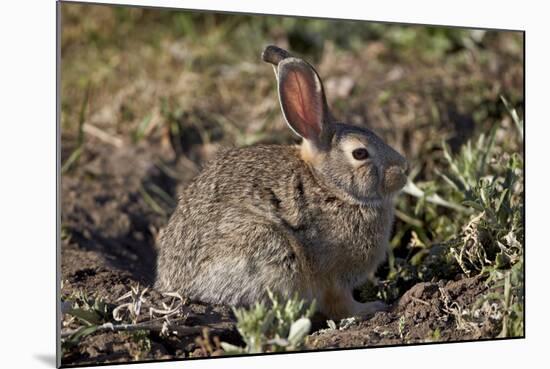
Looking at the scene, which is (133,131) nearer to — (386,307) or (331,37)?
(331,37)

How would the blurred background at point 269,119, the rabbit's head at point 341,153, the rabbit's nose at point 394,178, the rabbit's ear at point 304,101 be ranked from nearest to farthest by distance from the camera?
the rabbit's ear at point 304,101 < the rabbit's head at point 341,153 < the rabbit's nose at point 394,178 < the blurred background at point 269,119

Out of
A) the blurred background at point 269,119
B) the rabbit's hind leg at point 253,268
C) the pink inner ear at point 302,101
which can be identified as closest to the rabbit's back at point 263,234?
the rabbit's hind leg at point 253,268

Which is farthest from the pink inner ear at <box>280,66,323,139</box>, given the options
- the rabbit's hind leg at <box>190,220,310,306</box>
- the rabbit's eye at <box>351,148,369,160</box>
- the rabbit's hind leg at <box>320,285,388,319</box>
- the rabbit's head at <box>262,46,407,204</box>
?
the rabbit's hind leg at <box>320,285,388,319</box>

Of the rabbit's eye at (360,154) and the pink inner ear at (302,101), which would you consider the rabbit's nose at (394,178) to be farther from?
the pink inner ear at (302,101)

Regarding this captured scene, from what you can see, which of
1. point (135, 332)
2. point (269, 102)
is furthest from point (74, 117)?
point (135, 332)

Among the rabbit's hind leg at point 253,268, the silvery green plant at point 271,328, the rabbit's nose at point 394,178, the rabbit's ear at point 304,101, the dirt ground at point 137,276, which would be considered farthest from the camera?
the rabbit's nose at point 394,178

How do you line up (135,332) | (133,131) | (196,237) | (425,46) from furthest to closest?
(425,46), (133,131), (196,237), (135,332)

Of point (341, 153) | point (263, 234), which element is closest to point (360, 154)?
point (341, 153)
